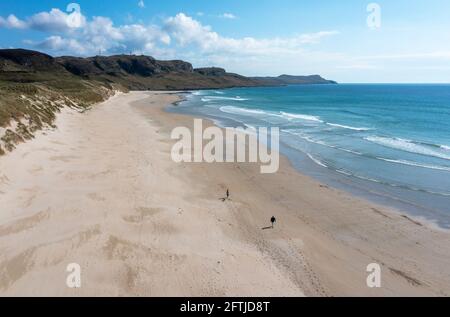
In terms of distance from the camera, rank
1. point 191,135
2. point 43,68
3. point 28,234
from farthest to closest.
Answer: point 43,68, point 191,135, point 28,234

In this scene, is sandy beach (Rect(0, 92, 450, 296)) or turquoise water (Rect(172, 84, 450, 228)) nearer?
sandy beach (Rect(0, 92, 450, 296))

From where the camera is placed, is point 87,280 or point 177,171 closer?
point 87,280

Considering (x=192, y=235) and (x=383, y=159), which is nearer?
(x=192, y=235)

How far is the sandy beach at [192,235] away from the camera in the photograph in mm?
11562

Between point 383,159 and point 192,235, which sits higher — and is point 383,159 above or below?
above

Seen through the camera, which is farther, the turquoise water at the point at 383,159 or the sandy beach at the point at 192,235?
the turquoise water at the point at 383,159

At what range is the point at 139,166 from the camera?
77.2 ft

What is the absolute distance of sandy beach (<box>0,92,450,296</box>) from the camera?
455 inches

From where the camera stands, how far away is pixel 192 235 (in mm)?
14656

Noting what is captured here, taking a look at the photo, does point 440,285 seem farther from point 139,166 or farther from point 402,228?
point 139,166
